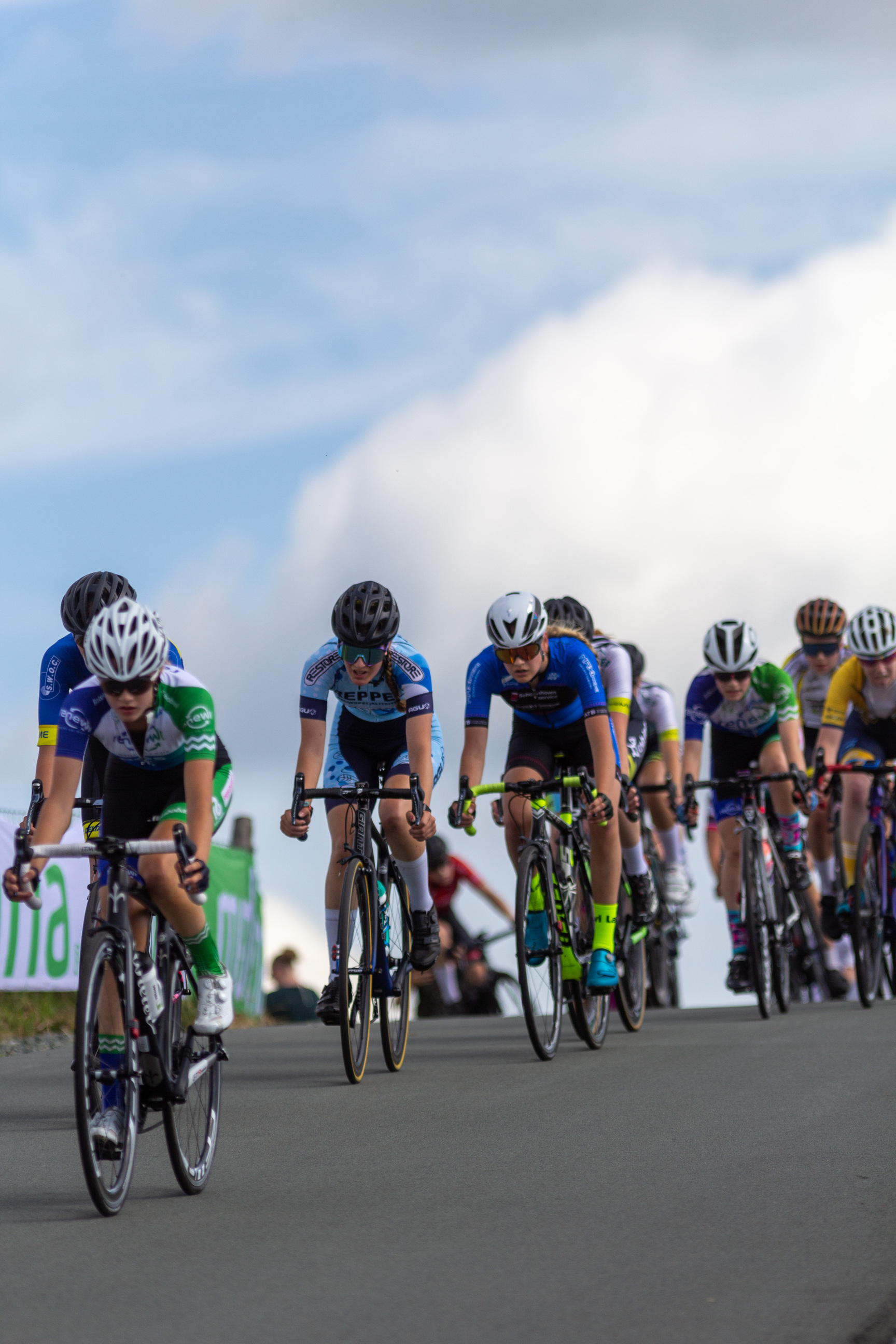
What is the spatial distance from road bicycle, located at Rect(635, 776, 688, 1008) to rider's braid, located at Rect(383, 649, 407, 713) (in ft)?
15.8

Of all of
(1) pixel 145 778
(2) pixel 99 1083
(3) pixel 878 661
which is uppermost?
(3) pixel 878 661

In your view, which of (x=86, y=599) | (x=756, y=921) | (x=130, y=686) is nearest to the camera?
(x=130, y=686)

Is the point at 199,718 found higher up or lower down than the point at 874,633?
lower down

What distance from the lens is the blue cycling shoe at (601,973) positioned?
33.6ft

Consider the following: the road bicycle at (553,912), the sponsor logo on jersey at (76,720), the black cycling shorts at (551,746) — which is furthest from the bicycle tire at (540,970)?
the sponsor logo on jersey at (76,720)

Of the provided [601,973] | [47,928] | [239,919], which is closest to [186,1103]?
[601,973]

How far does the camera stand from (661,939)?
14672mm

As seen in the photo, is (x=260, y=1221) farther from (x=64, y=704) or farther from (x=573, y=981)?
(x=573, y=981)

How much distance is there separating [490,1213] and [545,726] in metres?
4.99

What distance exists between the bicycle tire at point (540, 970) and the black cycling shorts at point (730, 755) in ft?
9.71

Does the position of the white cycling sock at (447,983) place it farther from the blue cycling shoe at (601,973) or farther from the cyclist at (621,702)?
the blue cycling shoe at (601,973)

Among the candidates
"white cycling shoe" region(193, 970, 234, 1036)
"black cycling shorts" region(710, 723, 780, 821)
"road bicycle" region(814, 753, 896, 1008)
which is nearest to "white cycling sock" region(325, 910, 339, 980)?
"white cycling shoe" region(193, 970, 234, 1036)

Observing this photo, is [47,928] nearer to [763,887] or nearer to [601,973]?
[601,973]

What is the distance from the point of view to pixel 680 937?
15.3 meters
